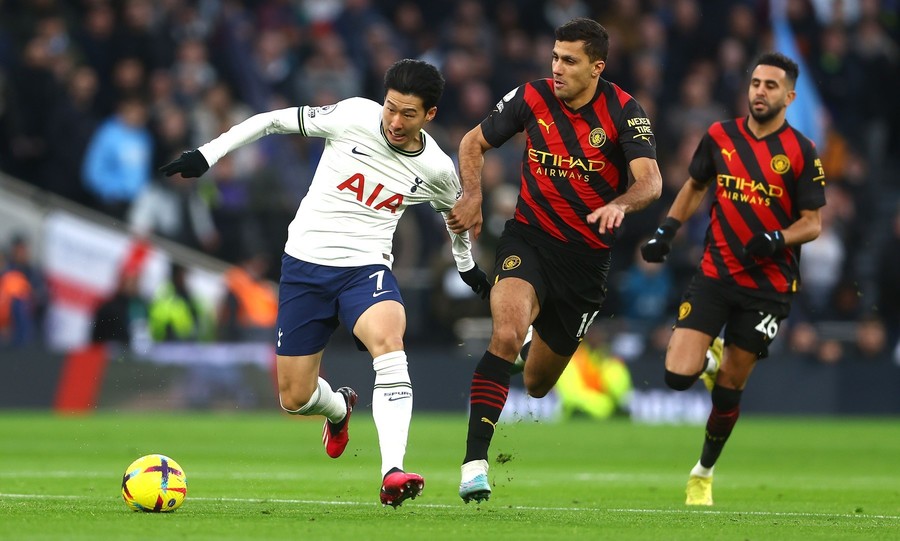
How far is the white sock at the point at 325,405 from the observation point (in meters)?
9.61

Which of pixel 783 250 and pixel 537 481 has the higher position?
pixel 783 250

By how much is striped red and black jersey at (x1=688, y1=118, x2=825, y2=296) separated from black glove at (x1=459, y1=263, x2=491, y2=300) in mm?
1550

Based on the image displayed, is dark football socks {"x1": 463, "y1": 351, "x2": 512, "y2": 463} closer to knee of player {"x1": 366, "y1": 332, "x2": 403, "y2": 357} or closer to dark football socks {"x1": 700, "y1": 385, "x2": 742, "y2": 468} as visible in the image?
knee of player {"x1": 366, "y1": 332, "x2": 403, "y2": 357}

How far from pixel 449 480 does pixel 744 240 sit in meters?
2.95

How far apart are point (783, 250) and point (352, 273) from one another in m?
2.92

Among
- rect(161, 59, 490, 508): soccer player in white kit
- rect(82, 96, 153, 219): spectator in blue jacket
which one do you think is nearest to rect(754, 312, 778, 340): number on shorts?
rect(161, 59, 490, 508): soccer player in white kit

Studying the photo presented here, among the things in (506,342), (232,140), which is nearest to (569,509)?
(506,342)

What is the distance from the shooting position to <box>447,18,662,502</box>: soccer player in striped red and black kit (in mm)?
8984

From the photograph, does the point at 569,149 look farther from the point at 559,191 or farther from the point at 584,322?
the point at 584,322

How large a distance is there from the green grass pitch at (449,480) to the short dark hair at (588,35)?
240 cm

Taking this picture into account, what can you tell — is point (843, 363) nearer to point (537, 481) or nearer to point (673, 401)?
point (673, 401)

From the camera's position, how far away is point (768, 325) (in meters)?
10.1

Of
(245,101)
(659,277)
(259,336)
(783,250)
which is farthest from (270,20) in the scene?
(783,250)

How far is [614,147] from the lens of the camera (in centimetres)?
940
